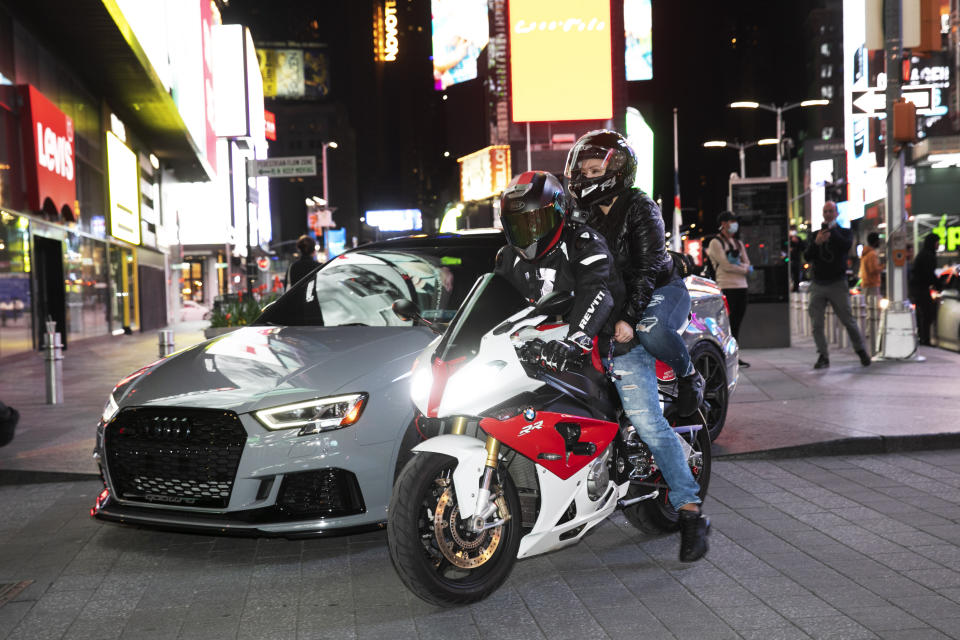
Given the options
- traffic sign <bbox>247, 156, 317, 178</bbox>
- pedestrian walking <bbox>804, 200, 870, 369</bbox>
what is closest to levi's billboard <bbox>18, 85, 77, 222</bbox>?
traffic sign <bbox>247, 156, 317, 178</bbox>

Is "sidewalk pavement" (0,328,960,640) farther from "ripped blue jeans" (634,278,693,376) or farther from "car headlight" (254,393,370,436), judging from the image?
"ripped blue jeans" (634,278,693,376)

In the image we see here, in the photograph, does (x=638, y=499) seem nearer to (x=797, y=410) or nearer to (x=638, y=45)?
(x=797, y=410)

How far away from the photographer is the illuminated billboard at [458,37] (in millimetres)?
48406

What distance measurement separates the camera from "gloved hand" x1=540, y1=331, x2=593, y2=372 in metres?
4.03

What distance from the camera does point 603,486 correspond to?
4.51 m

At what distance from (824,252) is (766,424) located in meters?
5.12

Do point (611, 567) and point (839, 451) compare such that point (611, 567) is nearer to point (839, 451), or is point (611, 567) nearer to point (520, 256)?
point (520, 256)

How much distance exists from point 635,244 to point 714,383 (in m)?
3.10

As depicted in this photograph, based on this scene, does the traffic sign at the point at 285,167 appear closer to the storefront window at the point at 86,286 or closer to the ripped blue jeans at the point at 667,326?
the storefront window at the point at 86,286

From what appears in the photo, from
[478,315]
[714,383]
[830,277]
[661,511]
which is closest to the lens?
[478,315]

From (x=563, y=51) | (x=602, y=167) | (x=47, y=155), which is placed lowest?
(x=602, y=167)

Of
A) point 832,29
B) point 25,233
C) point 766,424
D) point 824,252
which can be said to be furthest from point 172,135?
point 832,29

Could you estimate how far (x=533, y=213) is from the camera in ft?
14.1

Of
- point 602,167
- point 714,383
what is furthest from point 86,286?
point 602,167
